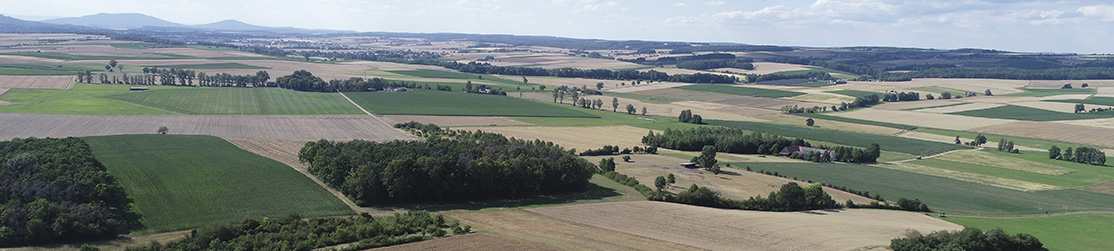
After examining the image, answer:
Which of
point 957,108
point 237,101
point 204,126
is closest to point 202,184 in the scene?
point 204,126

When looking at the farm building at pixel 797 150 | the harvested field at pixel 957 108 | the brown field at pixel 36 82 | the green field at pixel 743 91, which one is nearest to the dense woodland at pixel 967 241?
the farm building at pixel 797 150

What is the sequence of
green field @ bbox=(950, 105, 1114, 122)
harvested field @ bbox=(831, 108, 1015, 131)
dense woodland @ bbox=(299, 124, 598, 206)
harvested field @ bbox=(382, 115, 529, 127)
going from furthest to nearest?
green field @ bbox=(950, 105, 1114, 122), harvested field @ bbox=(831, 108, 1015, 131), harvested field @ bbox=(382, 115, 529, 127), dense woodland @ bbox=(299, 124, 598, 206)

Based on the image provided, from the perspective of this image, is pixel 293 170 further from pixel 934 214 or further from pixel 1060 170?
Result: pixel 1060 170

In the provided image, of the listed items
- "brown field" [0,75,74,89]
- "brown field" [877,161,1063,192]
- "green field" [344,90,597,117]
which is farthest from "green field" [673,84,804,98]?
"brown field" [0,75,74,89]

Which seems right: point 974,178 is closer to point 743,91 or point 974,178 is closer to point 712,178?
point 712,178

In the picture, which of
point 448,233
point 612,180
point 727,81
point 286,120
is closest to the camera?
point 448,233

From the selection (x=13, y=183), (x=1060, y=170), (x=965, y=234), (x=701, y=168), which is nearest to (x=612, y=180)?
(x=701, y=168)

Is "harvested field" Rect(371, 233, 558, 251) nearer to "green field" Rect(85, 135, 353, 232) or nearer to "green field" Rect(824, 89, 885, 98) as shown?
"green field" Rect(85, 135, 353, 232)
